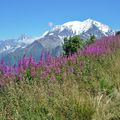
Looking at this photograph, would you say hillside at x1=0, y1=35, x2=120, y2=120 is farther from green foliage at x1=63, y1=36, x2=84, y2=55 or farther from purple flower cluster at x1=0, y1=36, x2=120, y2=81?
green foliage at x1=63, y1=36, x2=84, y2=55

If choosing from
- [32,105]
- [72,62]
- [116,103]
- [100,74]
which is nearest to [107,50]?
[72,62]

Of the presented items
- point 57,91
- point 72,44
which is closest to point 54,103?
point 57,91

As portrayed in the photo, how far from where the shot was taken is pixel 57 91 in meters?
6.96

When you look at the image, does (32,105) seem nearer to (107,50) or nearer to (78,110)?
(78,110)

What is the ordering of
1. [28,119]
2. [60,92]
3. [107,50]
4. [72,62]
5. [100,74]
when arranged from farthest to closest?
[107,50] → [72,62] → [100,74] → [60,92] → [28,119]

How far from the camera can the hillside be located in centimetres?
639

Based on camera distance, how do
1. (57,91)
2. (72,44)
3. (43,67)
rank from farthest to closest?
(72,44)
(43,67)
(57,91)

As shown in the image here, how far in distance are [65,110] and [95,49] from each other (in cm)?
595

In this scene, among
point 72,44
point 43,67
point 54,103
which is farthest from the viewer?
point 72,44

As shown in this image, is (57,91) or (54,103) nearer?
(54,103)

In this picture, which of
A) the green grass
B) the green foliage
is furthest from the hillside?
the green foliage

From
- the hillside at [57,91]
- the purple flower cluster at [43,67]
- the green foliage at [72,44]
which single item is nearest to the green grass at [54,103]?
the hillside at [57,91]

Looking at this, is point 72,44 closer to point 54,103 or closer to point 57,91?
point 57,91

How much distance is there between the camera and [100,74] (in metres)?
9.37
